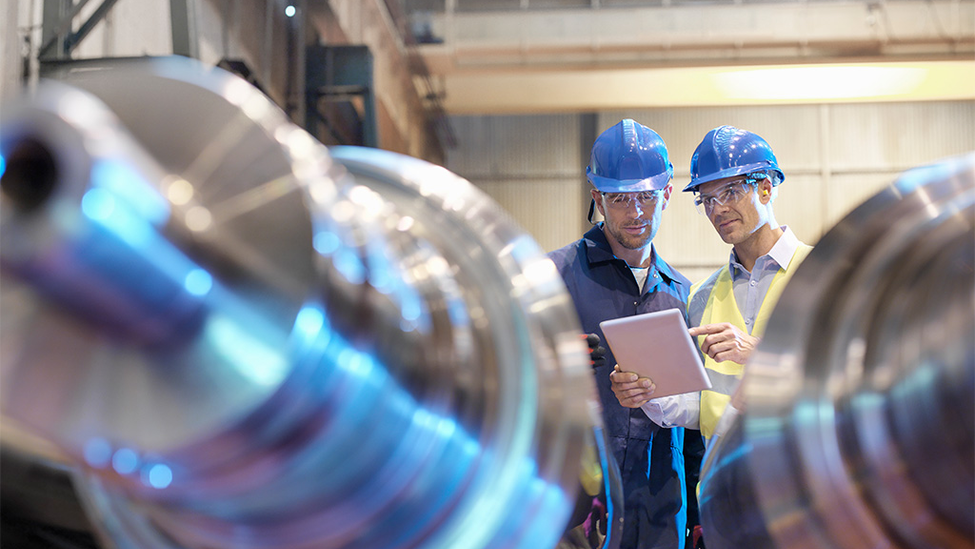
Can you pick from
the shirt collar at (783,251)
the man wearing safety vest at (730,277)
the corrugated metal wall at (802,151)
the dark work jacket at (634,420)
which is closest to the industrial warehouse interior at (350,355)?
the man wearing safety vest at (730,277)

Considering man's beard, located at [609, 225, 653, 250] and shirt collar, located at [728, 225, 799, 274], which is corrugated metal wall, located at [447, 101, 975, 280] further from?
shirt collar, located at [728, 225, 799, 274]

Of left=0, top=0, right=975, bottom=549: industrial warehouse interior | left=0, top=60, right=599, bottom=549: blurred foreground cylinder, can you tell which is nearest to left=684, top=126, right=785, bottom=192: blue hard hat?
left=0, top=0, right=975, bottom=549: industrial warehouse interior

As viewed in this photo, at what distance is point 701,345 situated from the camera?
2.44 metres

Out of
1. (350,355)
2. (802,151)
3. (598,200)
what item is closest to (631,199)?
(598,200)

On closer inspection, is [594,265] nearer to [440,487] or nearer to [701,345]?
[701,345]

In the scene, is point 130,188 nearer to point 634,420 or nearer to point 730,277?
point 634,420

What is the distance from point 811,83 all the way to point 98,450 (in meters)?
9.68

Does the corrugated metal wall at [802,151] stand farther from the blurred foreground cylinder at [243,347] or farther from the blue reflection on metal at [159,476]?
the blue reflection on metal at [159,476]

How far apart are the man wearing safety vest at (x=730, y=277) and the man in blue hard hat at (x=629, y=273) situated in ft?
0.33

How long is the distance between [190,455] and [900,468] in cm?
45

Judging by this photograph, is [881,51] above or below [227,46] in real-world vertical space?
above

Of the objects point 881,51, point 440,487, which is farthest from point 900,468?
point 881,51

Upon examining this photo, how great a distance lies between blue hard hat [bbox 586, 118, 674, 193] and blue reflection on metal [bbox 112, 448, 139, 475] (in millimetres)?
2512

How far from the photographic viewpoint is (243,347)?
1.53 ft
